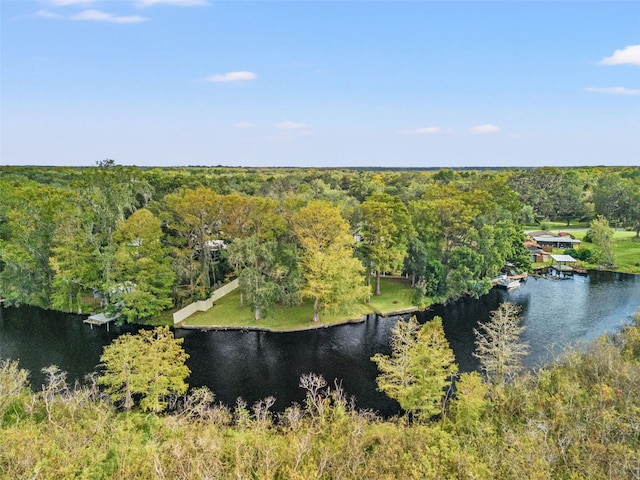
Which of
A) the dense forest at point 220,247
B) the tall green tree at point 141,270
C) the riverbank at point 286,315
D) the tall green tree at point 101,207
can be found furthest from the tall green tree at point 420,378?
the tall green tree at point 101,207

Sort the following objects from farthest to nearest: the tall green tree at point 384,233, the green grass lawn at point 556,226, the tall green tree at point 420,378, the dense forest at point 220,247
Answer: the green grass lawn at point 556,226 → the tall green tree at point 384,233 → the dense forest at point 220,247 → the tall green tree at point 420,378

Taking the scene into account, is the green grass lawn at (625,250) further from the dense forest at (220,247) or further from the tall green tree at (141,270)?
the tall green tree at (141,270)

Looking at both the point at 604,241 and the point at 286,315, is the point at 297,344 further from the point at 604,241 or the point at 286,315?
the point at 604,241

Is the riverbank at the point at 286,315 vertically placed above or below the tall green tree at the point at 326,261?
below

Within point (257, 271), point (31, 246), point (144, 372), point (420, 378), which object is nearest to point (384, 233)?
point (257, 271)

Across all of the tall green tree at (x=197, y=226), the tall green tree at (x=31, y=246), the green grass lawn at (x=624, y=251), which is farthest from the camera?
the green grass lawn at (x=624, y=251)

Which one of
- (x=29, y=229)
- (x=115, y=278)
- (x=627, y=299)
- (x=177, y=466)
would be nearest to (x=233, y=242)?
(x=115, y=278)

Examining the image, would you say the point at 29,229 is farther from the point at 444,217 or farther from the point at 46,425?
the point at 444,217
